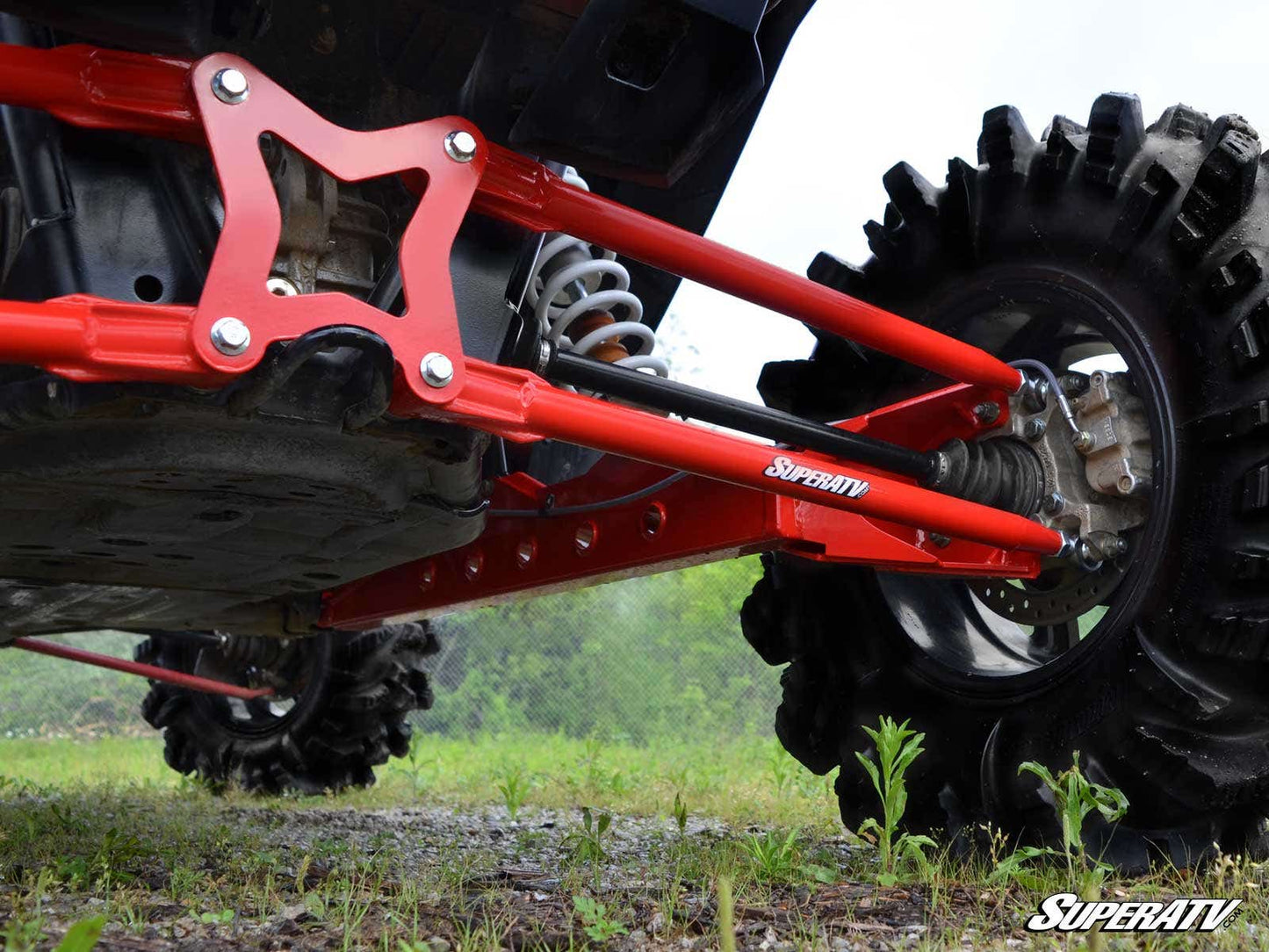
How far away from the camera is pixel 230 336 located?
1.50 m

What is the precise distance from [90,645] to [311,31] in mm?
13035

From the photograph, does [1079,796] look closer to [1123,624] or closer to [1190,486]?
[1123,624]

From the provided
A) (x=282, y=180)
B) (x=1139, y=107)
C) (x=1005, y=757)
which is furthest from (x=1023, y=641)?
(x=282, y=180)

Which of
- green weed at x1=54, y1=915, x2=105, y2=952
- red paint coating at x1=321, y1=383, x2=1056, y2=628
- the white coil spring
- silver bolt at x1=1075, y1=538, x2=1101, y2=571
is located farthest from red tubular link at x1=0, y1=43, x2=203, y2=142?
silver bolt at x1=1075, y1=538, x2=1101, y2=571

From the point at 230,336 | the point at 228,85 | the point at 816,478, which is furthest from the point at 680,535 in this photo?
the point at 228,85

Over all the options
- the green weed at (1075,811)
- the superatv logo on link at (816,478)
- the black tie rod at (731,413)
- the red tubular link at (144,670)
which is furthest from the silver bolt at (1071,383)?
the red tubular link at (144,670)

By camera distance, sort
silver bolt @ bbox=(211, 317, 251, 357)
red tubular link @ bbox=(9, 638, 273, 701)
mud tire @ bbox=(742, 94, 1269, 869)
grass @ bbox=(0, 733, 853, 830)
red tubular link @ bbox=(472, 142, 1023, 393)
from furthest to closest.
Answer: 1. red tubular link @ bbox=(9, 638, 273, 701)
2. grass @ bbox=(0, 733, 853, 830)
3. mud tire @ bbox=(742, 94, 1269, 869)
4. red tubular link @ bbox=(472, 142, 1023, 393)
5. silver bolt @ bbox=(211, 317, 251, 357)

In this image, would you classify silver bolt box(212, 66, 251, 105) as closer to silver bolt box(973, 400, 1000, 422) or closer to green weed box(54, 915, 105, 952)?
green weed box(54, 915, 105, 952)

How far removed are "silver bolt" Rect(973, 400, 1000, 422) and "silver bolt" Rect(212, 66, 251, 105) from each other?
1.51 metres

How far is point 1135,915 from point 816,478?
798 millimetres

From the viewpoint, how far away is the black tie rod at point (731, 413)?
2.03m

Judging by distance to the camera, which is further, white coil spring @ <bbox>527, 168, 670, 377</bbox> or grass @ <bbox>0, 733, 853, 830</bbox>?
grass @ <bbox>0, 733, 853, 830</bbox>

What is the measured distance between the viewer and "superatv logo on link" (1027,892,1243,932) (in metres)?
1.63

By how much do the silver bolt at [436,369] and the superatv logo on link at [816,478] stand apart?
1.91 feet
